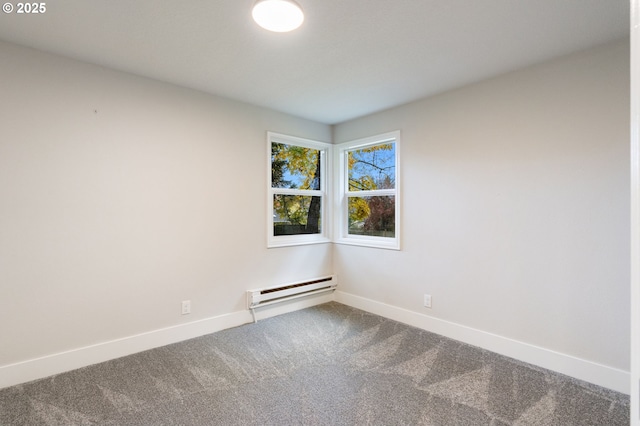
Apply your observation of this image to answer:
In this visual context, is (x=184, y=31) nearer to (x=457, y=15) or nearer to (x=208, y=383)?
(x=457, y=15)

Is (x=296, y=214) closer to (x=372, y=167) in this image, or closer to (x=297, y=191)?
(x=297, y=191)

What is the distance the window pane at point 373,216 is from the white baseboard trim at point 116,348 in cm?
143

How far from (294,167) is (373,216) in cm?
115

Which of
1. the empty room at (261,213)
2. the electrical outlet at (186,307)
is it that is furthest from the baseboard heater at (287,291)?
the electrical outlet at (186,307)

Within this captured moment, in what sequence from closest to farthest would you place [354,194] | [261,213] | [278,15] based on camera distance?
[278,15] < [261,213] < [354,194]

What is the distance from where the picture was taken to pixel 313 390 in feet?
7.30

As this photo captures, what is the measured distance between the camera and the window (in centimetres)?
380

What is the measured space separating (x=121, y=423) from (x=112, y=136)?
209cm

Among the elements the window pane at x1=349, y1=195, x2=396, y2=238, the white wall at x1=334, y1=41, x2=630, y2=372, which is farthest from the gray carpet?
the window pane at x1=349, y1=195, x2=396, y2=238

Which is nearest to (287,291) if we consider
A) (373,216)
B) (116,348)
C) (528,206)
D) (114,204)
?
(373,216)

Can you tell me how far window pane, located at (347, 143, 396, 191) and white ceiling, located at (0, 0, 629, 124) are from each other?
3.10 ft

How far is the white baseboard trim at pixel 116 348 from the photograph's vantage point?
2.30 m

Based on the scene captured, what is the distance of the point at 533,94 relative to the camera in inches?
101

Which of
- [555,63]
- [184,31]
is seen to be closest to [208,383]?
[184,31]
